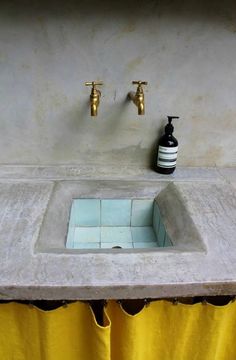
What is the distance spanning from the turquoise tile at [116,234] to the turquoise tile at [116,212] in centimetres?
2

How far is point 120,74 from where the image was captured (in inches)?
40.7

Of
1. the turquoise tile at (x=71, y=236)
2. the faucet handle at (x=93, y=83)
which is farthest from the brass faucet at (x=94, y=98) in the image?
the turquoise tile at (x=71, y=236)

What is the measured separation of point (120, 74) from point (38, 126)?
0.35m

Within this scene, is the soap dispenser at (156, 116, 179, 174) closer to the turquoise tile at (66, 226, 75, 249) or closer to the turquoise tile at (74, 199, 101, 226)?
the turquoise tile at (74, 199, 101, 226)

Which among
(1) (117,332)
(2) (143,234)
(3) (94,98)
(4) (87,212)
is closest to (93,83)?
(3) (94,98)

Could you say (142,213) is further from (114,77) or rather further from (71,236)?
(114,77)

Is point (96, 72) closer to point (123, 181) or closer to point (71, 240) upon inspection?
point (123, 181)

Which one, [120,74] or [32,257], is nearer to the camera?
[32,257]

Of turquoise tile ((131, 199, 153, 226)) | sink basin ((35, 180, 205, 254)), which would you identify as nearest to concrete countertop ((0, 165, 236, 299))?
sink basin ((35, 180, 205, 254))

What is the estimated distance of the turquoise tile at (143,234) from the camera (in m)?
1.04

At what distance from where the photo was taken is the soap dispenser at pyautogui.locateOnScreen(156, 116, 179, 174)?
1.08 meters

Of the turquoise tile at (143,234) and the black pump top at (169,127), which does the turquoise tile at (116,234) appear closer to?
the turquoise tile at (143,234)

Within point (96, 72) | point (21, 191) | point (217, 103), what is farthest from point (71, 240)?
point (217, 103)

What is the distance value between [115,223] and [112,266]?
1.35 feet
